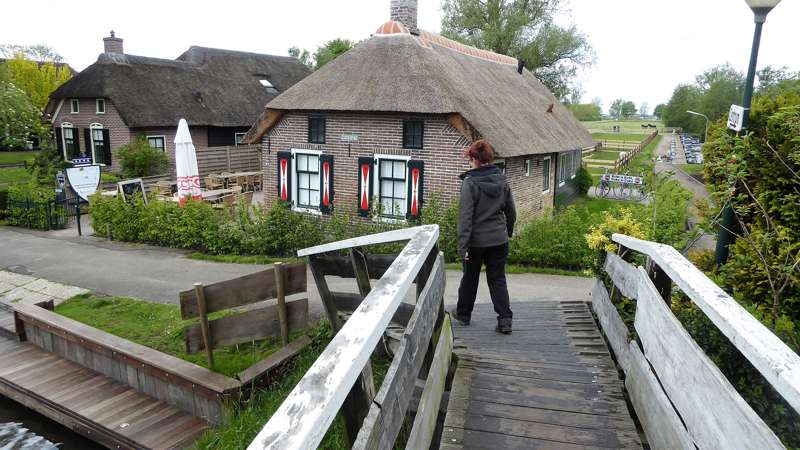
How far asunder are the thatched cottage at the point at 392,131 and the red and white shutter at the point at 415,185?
2cm

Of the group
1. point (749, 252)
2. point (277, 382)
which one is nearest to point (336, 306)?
point (277, 382)

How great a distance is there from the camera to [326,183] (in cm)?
1418

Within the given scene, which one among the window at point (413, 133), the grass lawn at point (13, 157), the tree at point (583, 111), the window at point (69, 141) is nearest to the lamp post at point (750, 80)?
the window at point (413, 133)

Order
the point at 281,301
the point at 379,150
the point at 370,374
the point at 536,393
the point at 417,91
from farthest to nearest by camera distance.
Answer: the point at 379,150 → the point at 417,91 → the point at 281,301 → the point at 536,393 → the point at 370,374

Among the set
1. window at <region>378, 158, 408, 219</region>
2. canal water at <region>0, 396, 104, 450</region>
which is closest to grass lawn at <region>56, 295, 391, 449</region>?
canal water at <region>0, 396, 104, 450</region>

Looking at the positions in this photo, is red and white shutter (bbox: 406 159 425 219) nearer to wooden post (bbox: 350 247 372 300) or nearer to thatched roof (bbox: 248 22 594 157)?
thatched roof (bbox: 248 22 594 157)

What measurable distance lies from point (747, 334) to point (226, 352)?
20.3 ft

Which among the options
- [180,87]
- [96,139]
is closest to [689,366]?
[96,139]

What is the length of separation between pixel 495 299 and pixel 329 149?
9.82 m

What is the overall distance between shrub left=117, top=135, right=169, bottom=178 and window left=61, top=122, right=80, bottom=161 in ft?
13.9

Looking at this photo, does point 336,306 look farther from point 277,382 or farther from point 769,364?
point 769,364

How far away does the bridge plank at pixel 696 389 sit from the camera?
173cm

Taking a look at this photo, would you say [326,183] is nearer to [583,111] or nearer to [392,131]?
[392,131]

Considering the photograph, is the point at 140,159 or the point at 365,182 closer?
the point at 365,182
